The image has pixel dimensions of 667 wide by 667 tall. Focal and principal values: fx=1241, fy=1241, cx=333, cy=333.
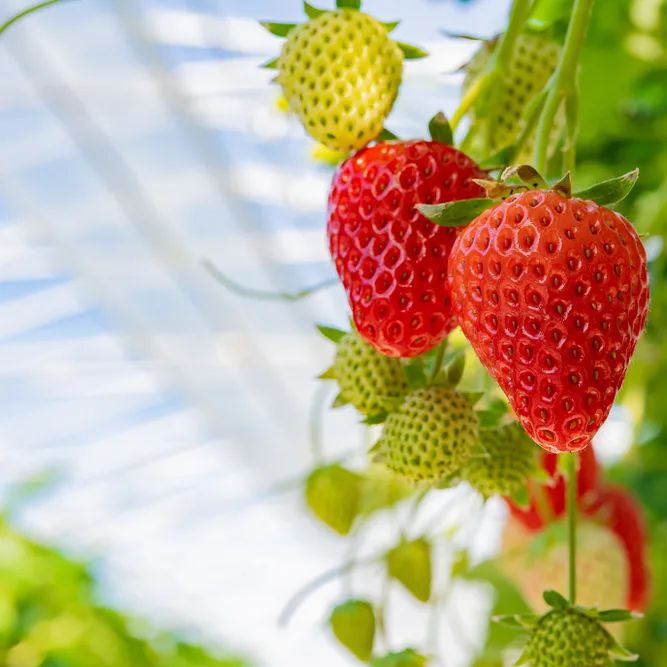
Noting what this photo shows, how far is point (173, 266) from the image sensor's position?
674 cm

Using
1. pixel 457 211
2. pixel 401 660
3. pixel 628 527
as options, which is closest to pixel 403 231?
pixel 457 211

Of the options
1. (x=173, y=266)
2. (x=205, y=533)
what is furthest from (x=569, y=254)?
(x=205, y=533)

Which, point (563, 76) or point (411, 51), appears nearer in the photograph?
point (563, 76)

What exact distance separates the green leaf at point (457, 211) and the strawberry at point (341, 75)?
7cm

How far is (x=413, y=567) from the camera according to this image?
87 cm

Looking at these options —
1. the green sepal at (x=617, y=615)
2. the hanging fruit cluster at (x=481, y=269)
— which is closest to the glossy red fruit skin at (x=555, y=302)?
the hanging fruit cluster at (x=481, y=269)

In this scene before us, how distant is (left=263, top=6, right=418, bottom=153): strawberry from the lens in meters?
0.62

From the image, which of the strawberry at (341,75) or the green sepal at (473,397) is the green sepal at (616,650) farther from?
the strawberry at (341,75)

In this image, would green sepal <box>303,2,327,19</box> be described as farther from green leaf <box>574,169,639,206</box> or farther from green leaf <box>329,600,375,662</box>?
green leaf <box>329,600,375,662</box>

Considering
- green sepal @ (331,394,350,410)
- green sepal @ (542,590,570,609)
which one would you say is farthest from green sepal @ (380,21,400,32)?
green sepal @ (542,590,570,609)

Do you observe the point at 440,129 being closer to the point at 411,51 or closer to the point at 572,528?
the point at 411,51

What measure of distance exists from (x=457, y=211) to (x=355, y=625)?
1.20 ft

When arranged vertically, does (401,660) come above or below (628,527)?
above

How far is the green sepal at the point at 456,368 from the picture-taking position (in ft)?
2.33
